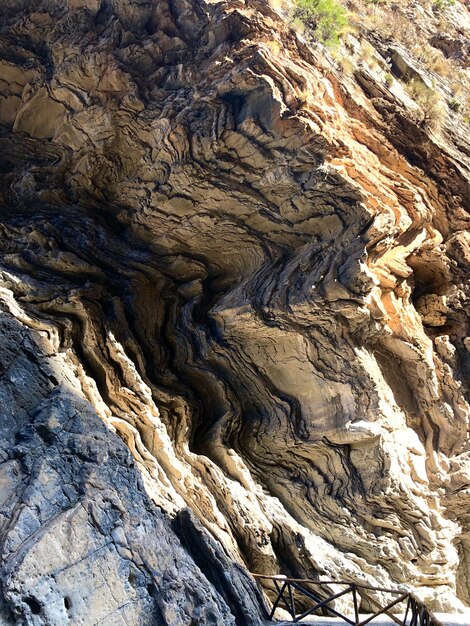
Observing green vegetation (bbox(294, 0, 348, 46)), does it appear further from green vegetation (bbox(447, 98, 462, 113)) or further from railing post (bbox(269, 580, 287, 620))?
railing post (bbox(269, 580, 287, 620))

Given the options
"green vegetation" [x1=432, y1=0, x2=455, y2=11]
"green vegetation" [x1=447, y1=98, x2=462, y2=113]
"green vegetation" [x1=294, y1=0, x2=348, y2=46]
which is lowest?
"green vegetation" [x1=294, y1=0, x2=348, y2=46]

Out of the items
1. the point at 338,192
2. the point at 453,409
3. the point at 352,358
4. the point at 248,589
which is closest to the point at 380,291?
the point at 352,358

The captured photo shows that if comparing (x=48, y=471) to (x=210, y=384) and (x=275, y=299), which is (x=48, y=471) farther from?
(x=275, y=299)

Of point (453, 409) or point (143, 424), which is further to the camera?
point (453, 409)

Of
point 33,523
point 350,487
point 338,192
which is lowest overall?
point 33,523

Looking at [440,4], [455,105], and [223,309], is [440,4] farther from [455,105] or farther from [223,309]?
[223,309]

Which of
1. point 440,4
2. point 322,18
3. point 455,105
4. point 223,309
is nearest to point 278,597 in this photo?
point 223,309

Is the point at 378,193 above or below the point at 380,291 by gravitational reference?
above

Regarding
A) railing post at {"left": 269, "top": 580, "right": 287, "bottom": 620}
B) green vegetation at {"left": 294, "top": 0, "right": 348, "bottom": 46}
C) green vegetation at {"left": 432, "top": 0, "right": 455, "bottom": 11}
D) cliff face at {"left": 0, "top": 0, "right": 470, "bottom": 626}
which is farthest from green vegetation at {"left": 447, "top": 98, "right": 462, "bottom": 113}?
railing post at {"left": 269, "top": 580, "right": 287, "bottom": 620}
